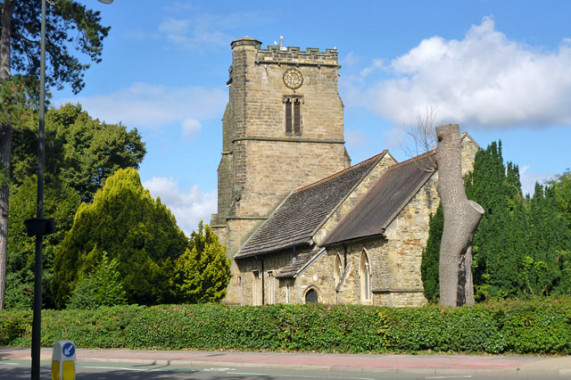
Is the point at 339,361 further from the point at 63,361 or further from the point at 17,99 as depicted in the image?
the point at 17,99

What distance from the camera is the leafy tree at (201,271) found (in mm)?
34406

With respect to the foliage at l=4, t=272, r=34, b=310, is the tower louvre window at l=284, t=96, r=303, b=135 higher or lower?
higher

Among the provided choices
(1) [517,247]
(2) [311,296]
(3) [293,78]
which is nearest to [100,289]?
(2) [311,296]

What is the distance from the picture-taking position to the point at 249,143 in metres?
43.0

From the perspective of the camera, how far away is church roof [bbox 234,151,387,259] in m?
33.8

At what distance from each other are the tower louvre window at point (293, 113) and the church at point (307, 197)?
7 centimetres

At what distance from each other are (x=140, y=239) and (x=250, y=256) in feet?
27.4

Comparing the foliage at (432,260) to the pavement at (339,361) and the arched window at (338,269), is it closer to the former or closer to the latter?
the arched window at (338,269)

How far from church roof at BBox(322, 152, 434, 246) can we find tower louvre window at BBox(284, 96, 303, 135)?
11.4m

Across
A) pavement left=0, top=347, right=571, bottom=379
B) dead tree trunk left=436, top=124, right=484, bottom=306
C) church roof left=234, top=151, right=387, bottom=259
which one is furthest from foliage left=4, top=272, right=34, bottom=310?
dead tree trunk left=436, top=124, right=484, bottom=306

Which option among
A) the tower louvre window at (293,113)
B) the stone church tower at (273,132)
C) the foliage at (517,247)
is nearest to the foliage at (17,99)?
the foliage at (517,247)

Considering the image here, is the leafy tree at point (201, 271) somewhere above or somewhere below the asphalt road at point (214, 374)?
above

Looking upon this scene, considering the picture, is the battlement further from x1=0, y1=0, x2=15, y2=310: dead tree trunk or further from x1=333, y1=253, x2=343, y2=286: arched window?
x1=0, y1=0, x2=15, y2=310: dead tree trunk

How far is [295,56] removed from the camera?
4441 centimetres
